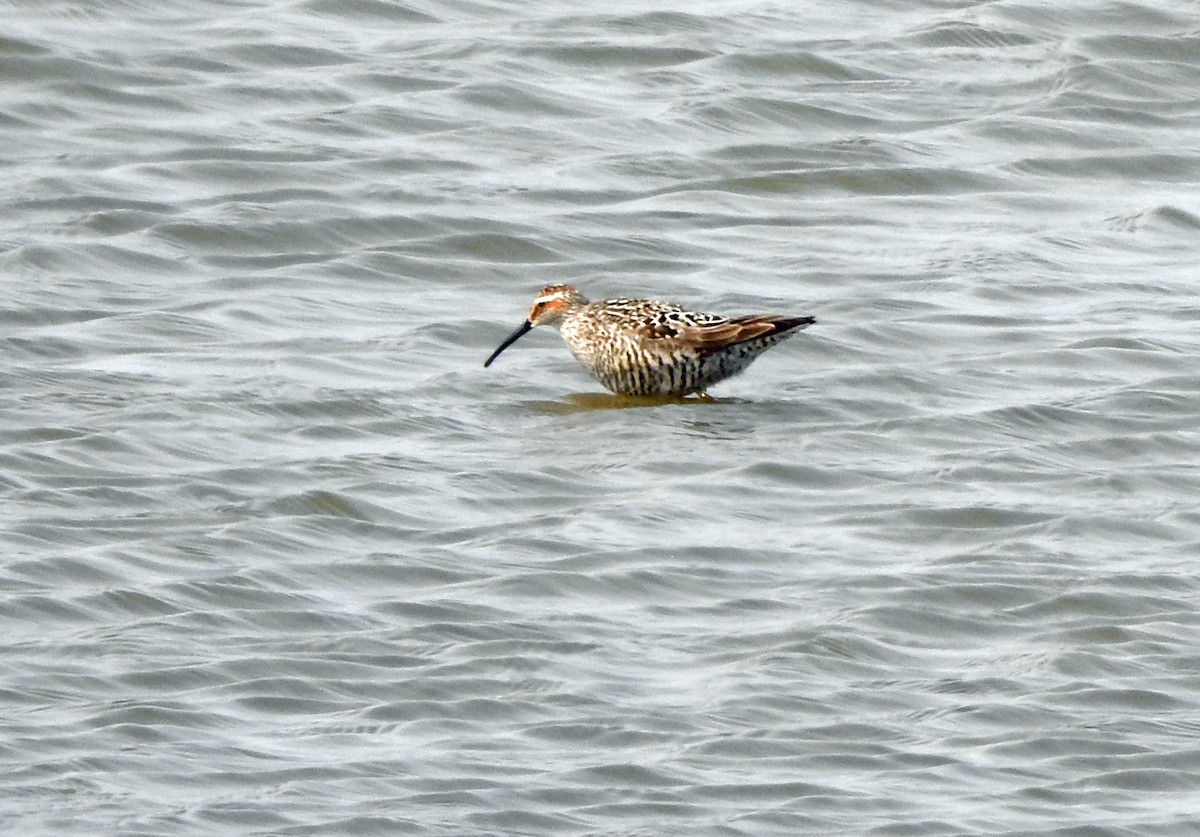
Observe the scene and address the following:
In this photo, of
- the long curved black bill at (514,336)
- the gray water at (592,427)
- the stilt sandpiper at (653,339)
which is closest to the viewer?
the gray water at (592,427)

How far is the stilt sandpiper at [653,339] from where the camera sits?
11336 mm

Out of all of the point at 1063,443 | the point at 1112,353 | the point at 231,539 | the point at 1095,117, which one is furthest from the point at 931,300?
the point at 231,539

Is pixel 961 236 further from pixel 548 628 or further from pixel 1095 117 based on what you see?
pixel 548 628

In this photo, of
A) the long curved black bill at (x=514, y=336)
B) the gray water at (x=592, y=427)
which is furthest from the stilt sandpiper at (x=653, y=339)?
the gray water at (x=592, y=427)

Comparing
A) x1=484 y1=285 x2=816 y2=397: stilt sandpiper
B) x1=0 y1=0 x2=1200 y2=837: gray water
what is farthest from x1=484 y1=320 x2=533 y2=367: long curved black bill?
x1=0 y1=0 x2=1200 y2=837: gray water

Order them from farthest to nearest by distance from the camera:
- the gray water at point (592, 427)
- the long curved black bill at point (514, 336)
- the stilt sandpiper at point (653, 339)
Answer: the long curved black bill at point (514, 336), the stilt sandpiper at point (653, 339), the gray water at point (592, 427)

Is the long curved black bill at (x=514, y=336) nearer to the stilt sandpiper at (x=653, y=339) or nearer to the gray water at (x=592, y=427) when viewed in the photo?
the stilt sandpiper at (x=653, y=339)

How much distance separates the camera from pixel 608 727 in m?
7.45

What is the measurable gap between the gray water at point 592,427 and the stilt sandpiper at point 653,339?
0.16 metres

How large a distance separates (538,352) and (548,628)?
4281 mm

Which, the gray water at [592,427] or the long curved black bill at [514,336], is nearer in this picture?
the gray water at [592,427]

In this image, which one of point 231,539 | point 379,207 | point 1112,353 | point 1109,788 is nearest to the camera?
point 1109,788

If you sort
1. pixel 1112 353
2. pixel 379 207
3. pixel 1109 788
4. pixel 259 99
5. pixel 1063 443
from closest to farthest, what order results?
1. pixel 1109 788
2. pixel 1063 443
3. pixel 1112 353
4. pixel 379 207
5. pixel 259 99

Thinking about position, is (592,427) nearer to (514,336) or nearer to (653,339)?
(653,339)
